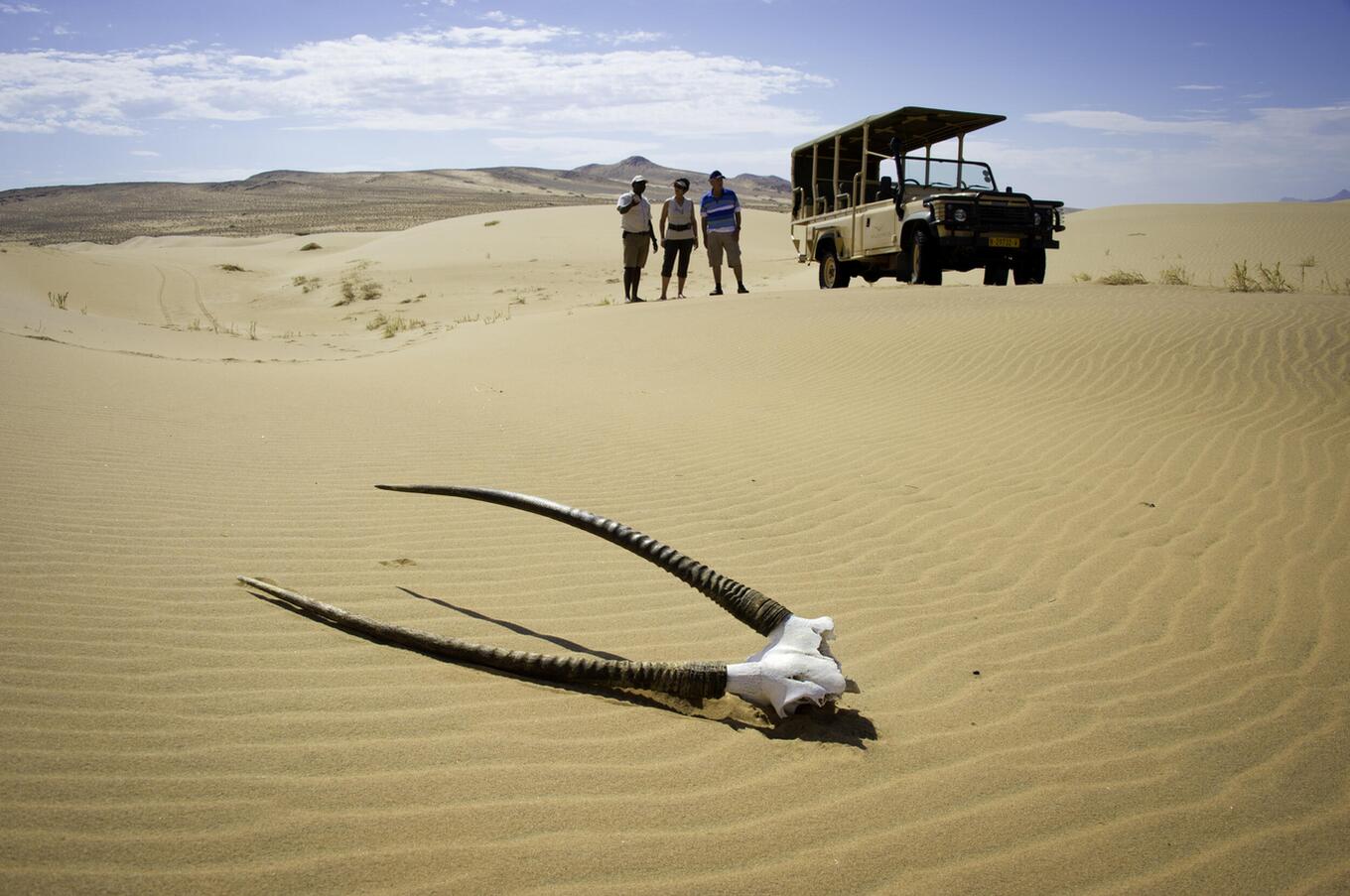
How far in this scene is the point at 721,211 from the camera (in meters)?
14.4

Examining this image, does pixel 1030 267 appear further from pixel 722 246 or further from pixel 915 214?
pixel 722 246

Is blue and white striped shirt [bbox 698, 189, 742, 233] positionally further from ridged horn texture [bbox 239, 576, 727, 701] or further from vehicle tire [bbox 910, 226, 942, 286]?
ridged horn texture [bbox 239, 576, 727, 701]

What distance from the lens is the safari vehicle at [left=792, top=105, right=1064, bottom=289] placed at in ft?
43.0

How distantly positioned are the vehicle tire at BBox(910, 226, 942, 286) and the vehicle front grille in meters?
0.79

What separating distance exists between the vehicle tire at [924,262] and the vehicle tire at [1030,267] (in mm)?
1235

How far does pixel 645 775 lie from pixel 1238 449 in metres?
5.80

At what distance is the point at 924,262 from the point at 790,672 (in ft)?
39.7

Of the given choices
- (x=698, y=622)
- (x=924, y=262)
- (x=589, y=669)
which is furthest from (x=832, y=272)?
(x=589, y=669)

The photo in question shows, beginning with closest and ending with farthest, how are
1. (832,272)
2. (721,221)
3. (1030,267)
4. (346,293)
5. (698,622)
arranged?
(698,622) → (1030,267) → (721,221) → (832,272) → (346,293)

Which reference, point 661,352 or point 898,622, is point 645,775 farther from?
point 661,352

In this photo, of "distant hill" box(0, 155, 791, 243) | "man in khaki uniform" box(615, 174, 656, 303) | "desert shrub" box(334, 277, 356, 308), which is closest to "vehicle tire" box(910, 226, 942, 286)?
"man in khaki uniform" box(615, 174, 656, 303)

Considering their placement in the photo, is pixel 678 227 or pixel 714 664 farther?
pixel 678 227

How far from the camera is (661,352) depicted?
11.2 metres

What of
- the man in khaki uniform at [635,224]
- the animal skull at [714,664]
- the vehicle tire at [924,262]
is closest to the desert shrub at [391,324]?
the man in khaki uniform at [635,224]
